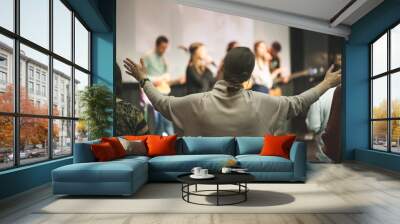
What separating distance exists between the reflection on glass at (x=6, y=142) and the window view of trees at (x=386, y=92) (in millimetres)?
6861

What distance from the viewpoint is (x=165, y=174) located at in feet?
19.4

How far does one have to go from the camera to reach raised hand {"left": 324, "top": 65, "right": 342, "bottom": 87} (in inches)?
340

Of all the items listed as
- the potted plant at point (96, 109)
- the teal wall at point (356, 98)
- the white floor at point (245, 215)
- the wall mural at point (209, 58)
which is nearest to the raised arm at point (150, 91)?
the wall mural at point (209, 58)

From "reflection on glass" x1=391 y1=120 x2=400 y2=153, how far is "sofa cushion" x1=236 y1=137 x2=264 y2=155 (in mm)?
2869

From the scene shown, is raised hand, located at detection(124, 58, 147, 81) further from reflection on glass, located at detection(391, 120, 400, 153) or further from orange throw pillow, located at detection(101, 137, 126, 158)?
reflection on glass, located at detection(391, 120, 400, 153)

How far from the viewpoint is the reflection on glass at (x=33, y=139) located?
17.1ft

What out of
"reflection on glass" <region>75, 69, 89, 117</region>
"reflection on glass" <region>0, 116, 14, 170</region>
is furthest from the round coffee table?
"reflection on glass" <region>75, 69, 89, 117</region>

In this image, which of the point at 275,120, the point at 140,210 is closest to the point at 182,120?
the point at 275,120

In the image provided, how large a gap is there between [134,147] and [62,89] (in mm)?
1656

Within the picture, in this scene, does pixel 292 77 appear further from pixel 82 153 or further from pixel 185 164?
pixel 82 153

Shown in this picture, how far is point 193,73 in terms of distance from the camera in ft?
27.9

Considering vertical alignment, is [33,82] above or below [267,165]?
above

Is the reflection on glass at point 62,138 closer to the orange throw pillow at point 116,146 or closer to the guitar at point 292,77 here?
the orange throw pillow at point 116,146

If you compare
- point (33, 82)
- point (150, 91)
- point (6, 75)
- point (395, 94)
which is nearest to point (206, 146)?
point (150, 91)
